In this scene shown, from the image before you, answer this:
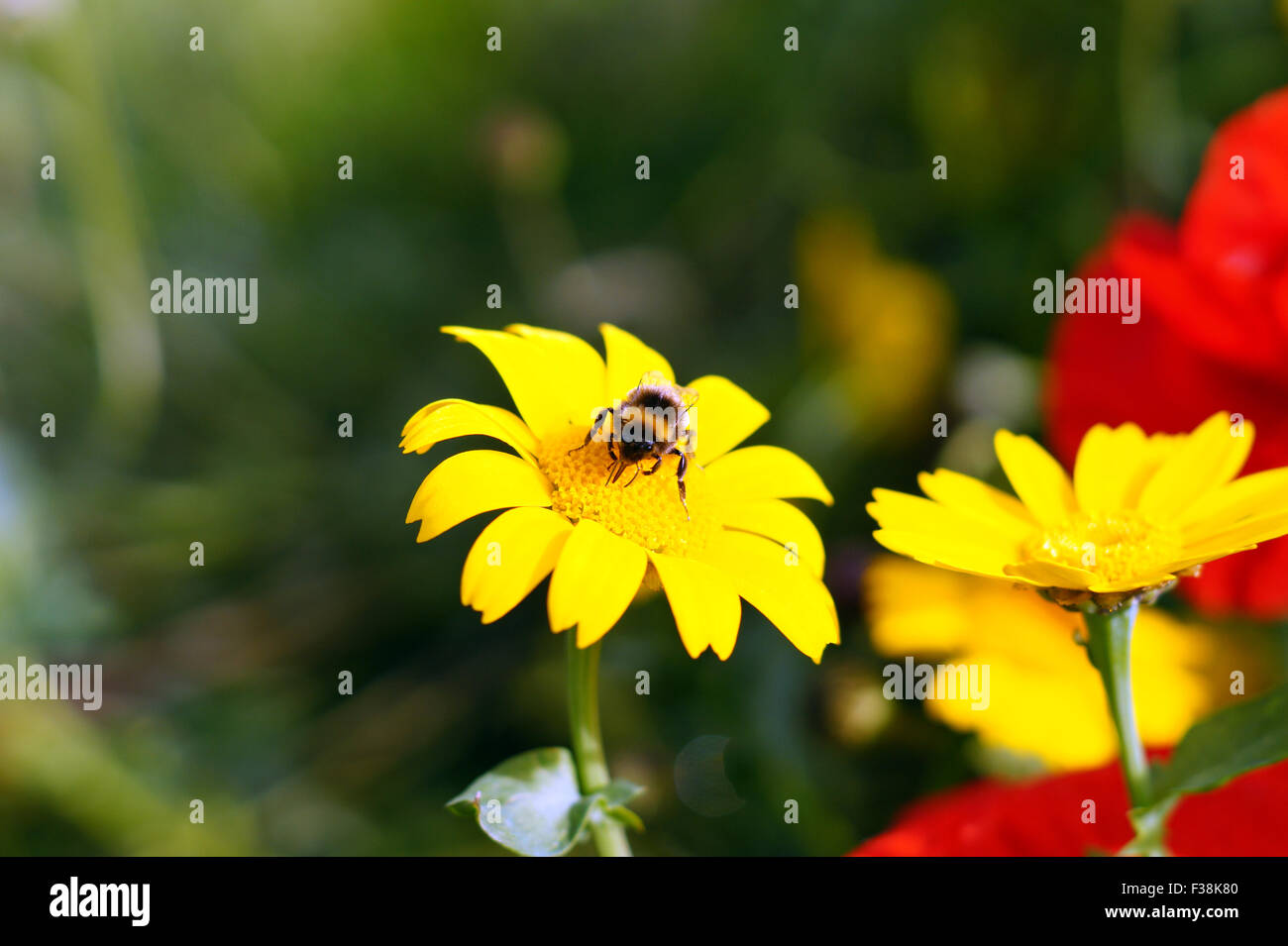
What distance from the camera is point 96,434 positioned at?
631 millimetres

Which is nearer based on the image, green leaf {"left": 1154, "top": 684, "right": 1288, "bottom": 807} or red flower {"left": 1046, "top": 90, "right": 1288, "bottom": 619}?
green leaf {"left": 1154, "top": 684, "right": 1288, "bottom": 807}

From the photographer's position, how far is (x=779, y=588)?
0.85ft

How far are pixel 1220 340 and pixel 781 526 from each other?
0.18 metres

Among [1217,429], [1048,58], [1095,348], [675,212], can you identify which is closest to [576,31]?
[675,212]

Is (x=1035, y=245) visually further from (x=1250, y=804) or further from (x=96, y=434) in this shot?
(x=96, y=434)

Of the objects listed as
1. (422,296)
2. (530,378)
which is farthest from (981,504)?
(422,296)

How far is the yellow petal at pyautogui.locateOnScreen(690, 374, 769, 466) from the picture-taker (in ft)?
1.02

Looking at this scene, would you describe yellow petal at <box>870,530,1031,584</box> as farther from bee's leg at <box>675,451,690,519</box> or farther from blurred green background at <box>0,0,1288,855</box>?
blurred green background at <box>0,0,1288,855</box>

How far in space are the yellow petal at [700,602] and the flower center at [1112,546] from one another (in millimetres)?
80

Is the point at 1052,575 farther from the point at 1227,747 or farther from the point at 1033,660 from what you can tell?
the point at 1033,660

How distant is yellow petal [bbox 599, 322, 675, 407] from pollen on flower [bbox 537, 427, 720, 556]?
0.03 m

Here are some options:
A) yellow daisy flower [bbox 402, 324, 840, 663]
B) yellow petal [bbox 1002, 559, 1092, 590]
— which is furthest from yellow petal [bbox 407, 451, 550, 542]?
yellow petal [bbox 1002, 559, 1092, 590]

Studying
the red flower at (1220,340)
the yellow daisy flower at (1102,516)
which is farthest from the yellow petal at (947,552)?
the red flower at (1220,340)

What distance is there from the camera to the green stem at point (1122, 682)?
10.1 inches
